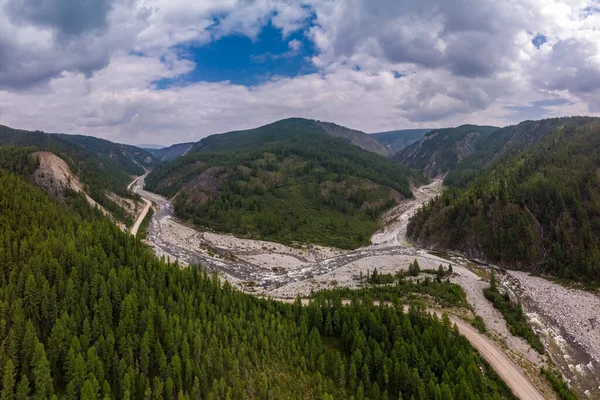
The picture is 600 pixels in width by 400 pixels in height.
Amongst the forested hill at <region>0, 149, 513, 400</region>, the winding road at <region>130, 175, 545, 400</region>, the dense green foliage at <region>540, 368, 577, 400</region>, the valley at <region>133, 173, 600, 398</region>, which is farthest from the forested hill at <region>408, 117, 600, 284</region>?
the forested hill at <region>0, 149, 513, 400</region>

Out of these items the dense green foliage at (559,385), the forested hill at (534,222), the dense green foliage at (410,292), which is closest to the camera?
the dense green foliage at (559,385)

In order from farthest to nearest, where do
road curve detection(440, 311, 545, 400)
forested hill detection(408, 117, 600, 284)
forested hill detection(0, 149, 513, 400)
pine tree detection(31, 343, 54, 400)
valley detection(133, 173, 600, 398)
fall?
forested hill detection(408, 117, 600, 284)
valley detection(133, 173, 600, 398)
road curve detection(440, 311, 545, 400)
forested hill detection(0, 149, 513, 400)
pine tree detection(31, 343, 54, 400)

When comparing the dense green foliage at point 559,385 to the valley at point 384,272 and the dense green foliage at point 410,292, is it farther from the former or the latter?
the dense green foliage at point 410,292

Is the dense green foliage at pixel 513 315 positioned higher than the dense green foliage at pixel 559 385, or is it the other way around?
the dense green foliage at pixel 513 315

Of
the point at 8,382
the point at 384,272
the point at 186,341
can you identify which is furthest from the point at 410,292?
the point at 8,382

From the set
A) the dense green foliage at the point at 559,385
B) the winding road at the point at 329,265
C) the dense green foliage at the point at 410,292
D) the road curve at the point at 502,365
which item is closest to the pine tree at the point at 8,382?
the dense green foliage at the point at 410,292

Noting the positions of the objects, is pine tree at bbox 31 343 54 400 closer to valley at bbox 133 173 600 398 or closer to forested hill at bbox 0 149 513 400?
forested hill at bbox 0 149 513 400

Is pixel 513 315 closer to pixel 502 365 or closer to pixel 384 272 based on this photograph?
pixel 502 365
